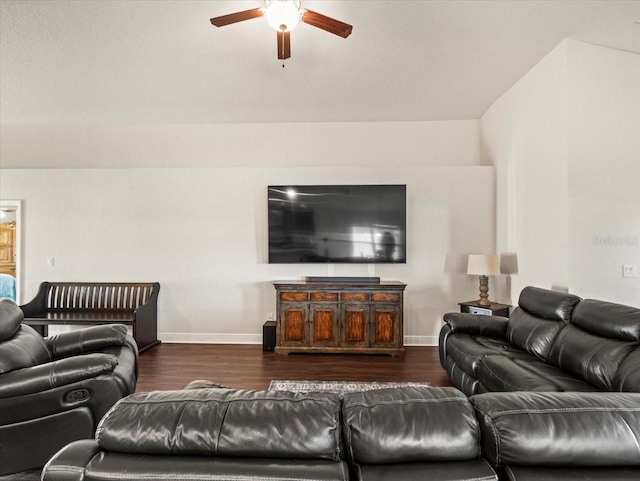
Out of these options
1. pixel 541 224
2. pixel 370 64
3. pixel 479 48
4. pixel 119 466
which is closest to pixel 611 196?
pixel 541 224

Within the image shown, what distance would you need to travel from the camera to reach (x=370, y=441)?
3.06 feet

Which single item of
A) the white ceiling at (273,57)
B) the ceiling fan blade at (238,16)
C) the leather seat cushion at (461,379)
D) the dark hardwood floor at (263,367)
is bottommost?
the dark hardwood floor at (263,367)

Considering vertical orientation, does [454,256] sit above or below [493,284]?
above

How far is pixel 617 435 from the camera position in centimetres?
93

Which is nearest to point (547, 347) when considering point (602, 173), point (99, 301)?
A: point (602, 173)

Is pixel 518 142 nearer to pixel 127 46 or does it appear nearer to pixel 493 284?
pixel 493 284

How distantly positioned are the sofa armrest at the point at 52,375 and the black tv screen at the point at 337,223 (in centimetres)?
317

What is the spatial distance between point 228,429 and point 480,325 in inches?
132

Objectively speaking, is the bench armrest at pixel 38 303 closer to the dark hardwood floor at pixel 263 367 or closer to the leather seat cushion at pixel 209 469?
the dark hardwood floor at pixel 263 367

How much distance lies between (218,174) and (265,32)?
7.67 ft

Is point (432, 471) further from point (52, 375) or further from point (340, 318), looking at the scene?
Result: point (340, 318)

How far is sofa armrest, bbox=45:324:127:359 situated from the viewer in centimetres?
287

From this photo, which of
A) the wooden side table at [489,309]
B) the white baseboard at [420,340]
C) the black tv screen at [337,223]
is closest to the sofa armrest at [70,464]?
the wooden side table at [489,309]

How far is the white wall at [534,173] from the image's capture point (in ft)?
12.0
